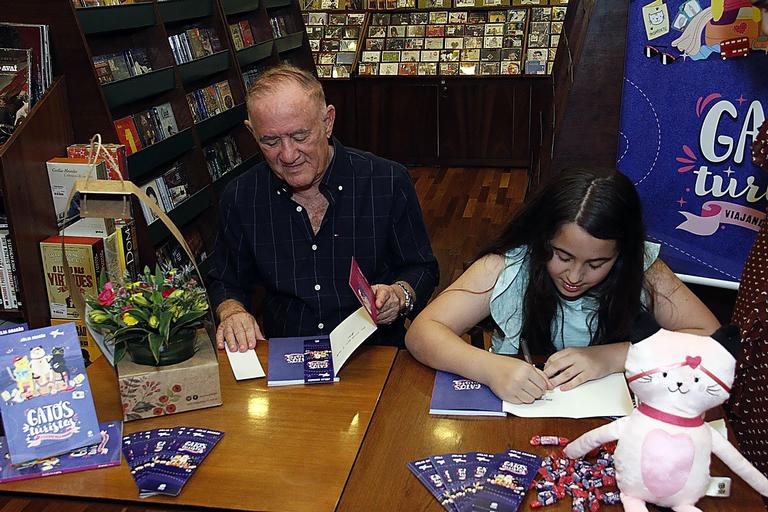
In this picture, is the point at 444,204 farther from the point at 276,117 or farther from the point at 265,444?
the point at 265,444

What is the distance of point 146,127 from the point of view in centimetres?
336

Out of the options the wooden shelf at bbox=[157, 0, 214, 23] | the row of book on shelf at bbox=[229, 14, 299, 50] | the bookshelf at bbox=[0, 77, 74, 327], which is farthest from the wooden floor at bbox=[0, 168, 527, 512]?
the bookshelf at bbox=[0, 77, 74, 327]

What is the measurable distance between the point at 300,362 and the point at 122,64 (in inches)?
88.2

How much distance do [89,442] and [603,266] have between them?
43.2 inches

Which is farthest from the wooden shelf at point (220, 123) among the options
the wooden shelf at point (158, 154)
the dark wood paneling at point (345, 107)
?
the dark wood paneling at point (345, 107)

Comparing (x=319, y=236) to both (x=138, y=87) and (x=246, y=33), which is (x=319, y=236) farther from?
(x=246, y=33)

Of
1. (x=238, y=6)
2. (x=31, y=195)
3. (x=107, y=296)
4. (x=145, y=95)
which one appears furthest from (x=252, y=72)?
(x=107, y=296)

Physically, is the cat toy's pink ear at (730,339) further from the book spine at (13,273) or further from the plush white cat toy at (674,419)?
the book spine at (13,273)

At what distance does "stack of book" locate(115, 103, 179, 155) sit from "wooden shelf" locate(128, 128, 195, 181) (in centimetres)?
6

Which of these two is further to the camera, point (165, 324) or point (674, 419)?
point (165, 324)

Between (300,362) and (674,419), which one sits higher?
(674,419)

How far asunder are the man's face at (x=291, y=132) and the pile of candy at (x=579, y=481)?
1.03 m

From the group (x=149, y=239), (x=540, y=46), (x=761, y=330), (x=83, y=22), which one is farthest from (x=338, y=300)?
(x=540, y=46)

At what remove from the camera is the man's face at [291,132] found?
1.87m
